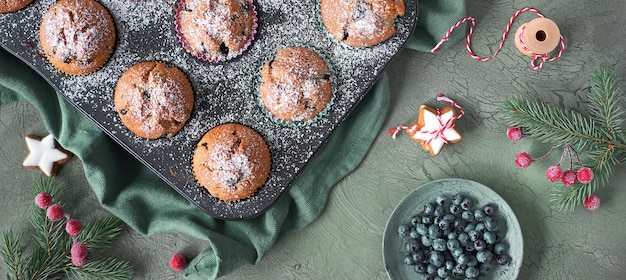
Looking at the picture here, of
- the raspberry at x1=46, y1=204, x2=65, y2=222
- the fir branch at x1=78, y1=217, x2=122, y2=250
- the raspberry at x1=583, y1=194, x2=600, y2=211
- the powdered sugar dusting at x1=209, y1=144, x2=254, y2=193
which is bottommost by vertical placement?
the fir branch at x1=78, y1=217, x2=122, y2=250

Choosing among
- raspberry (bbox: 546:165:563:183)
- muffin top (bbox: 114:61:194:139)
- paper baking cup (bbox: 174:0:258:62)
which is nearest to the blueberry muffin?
muffin top (bbox: 114:61:194:139)

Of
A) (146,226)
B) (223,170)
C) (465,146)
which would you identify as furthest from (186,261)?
(465,146)

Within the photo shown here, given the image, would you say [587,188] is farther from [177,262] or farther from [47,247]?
[47,247]

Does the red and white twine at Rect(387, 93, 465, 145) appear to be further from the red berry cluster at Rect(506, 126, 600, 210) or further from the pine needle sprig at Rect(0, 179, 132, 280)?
the pine needle sprig at Rect(0, 179, 132, 280)

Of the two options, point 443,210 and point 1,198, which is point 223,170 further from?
point 1,198

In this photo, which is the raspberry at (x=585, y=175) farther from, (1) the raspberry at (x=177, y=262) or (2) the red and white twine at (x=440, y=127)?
(1) the raspberry at (x=177, y=262)

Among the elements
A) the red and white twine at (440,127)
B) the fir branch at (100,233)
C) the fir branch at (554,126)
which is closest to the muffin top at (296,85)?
the red and white twine at (440,127)
